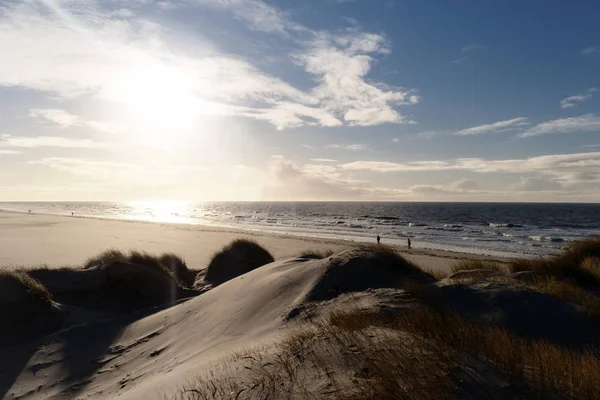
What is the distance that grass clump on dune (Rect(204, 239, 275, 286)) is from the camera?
53.7 ft

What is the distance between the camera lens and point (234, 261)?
17.0m

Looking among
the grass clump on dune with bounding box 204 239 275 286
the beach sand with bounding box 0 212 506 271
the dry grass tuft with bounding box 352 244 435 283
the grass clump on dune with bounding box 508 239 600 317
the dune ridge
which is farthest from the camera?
the beach sand with bounding box 0 212 506 271

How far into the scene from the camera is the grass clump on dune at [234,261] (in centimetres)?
1638

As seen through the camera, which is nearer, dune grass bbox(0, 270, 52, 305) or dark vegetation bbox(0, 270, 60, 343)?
dark vegetation bbox(0, 270, 60, 343)

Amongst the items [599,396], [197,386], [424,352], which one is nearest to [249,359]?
[197,386]

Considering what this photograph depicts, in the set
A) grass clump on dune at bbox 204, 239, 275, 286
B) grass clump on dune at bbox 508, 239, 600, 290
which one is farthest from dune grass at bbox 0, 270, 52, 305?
grass clump on dune at bbox 508, 239, 600, 290

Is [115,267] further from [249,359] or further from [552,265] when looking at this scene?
[552,265]

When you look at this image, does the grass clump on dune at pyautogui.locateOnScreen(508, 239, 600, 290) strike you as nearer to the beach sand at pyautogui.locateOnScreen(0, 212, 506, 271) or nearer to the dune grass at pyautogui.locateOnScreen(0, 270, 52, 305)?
the beach sand at pyautogui.locateOnScreen(0, 212, 506, 271)

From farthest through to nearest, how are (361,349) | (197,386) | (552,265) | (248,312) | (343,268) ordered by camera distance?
(552,265) < (343,268) < (248,312) < (197,386) < (361,349)

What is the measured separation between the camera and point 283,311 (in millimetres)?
7691

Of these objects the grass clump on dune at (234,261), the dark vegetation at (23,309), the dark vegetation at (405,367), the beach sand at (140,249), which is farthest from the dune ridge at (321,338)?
the beach sand at (140,249)

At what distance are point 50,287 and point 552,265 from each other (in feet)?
49.8

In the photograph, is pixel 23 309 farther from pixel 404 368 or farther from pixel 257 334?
pixel 404 368

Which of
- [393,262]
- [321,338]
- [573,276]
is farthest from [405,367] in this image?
[573,276]
